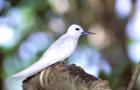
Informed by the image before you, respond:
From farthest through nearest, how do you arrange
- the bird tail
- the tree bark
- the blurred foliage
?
the blurred foliage → the bird tail → the tree bark

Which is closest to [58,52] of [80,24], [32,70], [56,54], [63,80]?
[56,54]

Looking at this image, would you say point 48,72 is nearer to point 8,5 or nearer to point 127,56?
point 127,56

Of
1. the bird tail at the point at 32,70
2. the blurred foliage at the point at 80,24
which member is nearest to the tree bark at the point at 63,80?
the bird tail at the point at 32,70

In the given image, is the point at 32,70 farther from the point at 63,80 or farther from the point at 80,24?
the point at 80,24

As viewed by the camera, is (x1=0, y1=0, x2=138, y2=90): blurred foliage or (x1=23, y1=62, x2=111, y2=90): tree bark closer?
(x1=23, y1=62, x2=111, y2=90): tree bark

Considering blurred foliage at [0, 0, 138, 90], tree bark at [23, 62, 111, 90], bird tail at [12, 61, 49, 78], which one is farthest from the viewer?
blurred foliage at [0, 0, 138, 90]

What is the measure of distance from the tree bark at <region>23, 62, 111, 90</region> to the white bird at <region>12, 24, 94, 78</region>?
0.06 ft

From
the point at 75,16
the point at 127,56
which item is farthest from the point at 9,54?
the point at 127,56

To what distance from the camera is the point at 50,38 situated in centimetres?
255

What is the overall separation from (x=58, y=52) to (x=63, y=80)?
31 cm

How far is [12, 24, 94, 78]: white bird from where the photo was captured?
119 cm

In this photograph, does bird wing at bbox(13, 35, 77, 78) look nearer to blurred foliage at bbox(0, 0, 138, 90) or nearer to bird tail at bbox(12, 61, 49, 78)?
bird tail at bbox(12, 61, 49, 78)

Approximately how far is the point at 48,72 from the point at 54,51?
0.15 meters

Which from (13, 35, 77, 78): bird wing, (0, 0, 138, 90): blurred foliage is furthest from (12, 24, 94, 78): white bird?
(0, 0, 138, 90): blurred foliage
